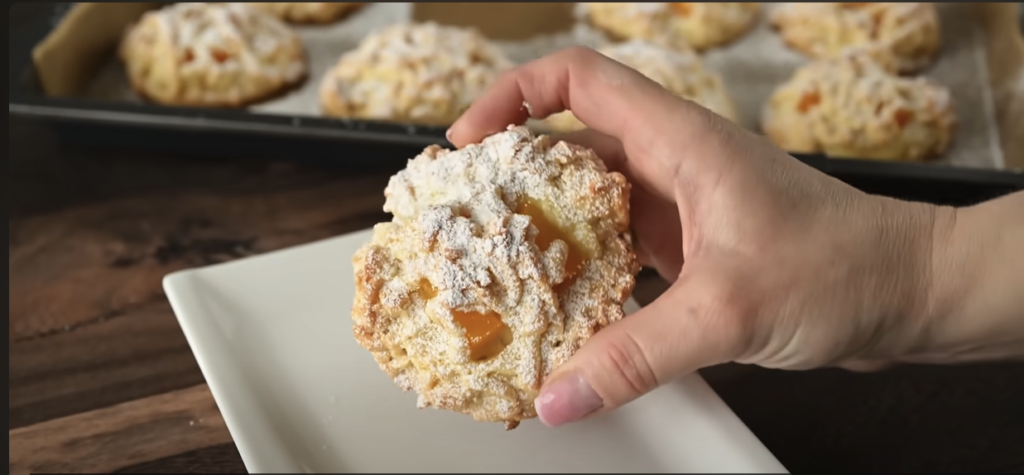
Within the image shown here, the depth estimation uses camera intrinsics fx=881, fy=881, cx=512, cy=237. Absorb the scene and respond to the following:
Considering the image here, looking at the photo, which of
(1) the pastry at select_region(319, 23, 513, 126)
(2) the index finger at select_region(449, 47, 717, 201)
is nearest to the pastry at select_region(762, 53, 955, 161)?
(1) the pastry at select_region(319, 23, 513, 126)

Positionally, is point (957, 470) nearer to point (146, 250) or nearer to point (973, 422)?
point (973, 422)

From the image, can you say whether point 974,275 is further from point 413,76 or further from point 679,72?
point 413,76

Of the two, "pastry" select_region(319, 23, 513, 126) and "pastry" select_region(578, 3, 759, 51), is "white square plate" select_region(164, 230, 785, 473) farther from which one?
"pastry" select_region(578, 3, 759, 51)

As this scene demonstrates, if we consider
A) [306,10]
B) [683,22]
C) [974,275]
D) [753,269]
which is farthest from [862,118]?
[306,10]

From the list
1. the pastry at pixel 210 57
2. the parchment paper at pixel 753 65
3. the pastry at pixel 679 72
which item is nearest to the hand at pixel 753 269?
the pastry at pixel 679 72

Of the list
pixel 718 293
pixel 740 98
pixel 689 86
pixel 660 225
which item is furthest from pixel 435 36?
pixel 718 293

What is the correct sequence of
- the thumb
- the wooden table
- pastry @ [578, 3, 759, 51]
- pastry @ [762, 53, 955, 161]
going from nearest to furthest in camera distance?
the thumb < the wooden table < pastry @ [762, 53, 955, 161] < pastry @ [578, 3, 759, 51]
